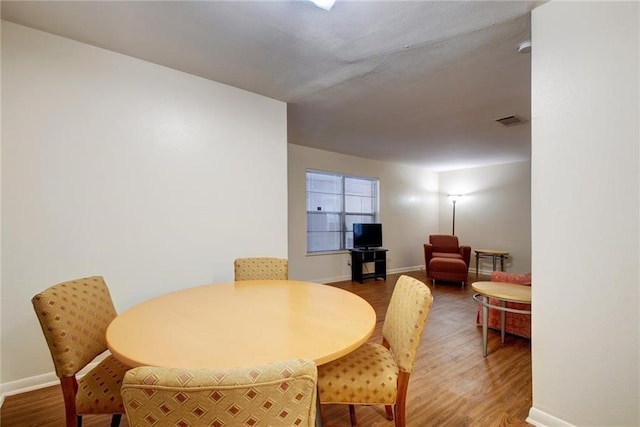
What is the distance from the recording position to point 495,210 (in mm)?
6457

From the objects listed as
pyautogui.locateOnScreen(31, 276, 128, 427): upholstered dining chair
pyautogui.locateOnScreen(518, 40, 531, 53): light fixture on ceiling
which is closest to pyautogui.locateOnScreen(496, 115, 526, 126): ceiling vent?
pyautogui.locateOnScreen(518, 40, 531, 53): light fixture on ceiling

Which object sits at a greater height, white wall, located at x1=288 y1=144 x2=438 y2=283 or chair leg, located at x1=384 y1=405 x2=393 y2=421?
white wall, located at x1=288 y1=144 x2=438 y2=283

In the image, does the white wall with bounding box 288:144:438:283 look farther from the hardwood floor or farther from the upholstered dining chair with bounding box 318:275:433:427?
the upholstered dining chair with bounding box 318:275:433:427

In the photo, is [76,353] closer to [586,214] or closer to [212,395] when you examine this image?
[212,395]

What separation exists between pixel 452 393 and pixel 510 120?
330 cm

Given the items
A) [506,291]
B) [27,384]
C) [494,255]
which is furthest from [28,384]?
[494,255]

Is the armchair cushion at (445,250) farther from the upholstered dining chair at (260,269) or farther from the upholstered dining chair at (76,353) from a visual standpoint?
the upholstered dining chair at (76,353)

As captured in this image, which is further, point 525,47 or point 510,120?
point 510,120

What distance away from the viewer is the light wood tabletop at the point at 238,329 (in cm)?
97

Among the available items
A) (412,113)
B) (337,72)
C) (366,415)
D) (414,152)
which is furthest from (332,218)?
(366,415)

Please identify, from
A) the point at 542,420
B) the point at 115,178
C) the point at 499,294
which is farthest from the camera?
the point at 499,294

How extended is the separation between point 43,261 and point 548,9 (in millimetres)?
3682

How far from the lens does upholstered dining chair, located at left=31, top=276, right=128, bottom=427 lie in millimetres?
1189

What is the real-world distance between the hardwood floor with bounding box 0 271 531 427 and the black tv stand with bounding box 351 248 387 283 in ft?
8.17
